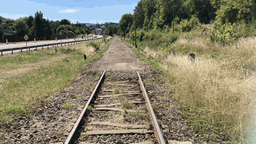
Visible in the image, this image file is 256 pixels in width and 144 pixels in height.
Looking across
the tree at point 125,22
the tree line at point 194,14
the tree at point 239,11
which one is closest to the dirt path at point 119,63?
the tree line at point 194,14

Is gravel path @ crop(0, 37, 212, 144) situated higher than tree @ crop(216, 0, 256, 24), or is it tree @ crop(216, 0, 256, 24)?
tree @ crop(216, 0, 256, 24)

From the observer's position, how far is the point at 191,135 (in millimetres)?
3818

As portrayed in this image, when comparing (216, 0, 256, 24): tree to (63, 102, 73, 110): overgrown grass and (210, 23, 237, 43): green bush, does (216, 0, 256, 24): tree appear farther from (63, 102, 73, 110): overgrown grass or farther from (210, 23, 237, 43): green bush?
(63, 102, 73, 110): overgrown grass

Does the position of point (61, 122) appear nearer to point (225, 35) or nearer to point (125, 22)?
point (225, 35)

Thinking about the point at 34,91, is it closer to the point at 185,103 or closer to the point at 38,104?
the point at 38,104

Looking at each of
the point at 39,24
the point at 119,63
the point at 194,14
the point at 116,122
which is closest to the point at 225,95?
the point at 116,122

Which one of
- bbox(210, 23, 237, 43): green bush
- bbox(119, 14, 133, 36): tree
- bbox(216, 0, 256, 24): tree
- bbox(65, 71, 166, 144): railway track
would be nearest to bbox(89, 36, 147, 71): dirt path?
bbox(65, 71, 166, 144): railway track

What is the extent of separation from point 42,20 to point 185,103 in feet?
255

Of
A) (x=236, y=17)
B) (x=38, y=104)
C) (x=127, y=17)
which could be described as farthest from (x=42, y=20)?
(x=38, y=104)

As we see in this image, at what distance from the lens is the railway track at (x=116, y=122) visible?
3686 millimetres

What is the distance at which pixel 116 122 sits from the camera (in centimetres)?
440

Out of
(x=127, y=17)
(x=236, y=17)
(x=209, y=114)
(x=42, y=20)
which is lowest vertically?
(x=209, y=114)

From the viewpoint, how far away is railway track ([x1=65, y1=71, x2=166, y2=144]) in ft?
12.1

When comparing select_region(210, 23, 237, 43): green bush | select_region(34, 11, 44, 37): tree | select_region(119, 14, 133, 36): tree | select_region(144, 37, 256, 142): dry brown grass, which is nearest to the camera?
select_region(144, 37, 256, 142): dry brown grass
